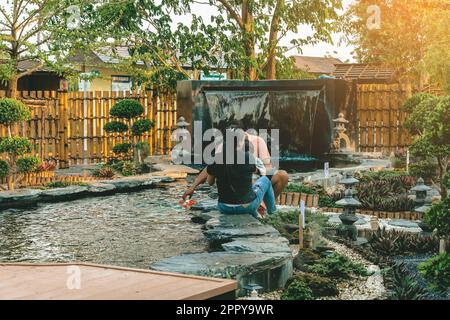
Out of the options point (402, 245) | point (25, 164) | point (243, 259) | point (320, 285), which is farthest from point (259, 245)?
point (25, 164)

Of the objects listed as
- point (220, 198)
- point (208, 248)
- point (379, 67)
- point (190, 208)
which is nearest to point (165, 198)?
point (190, 208)

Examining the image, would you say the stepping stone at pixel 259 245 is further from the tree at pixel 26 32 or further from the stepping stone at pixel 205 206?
the tree at pixel 26 32

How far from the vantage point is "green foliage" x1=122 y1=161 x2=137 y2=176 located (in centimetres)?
1819

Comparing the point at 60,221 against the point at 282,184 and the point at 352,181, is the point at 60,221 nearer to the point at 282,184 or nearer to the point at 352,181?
the point at 282,184

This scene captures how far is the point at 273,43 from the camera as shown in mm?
23984

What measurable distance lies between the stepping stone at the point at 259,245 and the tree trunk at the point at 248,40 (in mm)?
15971

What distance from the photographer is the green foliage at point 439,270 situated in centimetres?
613

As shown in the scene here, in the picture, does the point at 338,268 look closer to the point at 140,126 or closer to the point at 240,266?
the point at 240,266

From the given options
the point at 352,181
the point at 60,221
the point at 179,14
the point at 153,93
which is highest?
the point at 179,14

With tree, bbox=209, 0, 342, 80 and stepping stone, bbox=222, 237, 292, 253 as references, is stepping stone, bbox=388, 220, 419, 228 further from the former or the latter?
tree, bbox=209, 0, 342, 80

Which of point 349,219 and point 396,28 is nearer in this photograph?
point 349,219

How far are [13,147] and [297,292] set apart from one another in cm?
896

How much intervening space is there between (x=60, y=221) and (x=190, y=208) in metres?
1.99

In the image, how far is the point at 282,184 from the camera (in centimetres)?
1109
